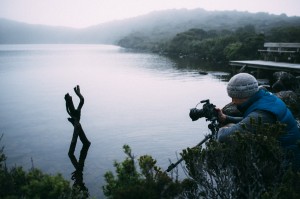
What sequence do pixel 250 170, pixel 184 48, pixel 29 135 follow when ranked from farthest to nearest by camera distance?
pixel 184 48 < pixel 29 135 < pixel 250 170

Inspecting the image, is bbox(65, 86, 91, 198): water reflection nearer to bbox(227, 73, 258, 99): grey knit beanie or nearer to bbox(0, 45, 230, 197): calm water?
bbox(0, 45, 230, 197): calm water

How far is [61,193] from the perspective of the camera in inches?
153

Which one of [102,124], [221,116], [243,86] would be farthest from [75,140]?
[243,86]

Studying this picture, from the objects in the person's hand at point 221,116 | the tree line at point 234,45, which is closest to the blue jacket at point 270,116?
the person's hand at point 221,116

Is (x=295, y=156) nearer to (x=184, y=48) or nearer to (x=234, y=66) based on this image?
(x=234, y=66)

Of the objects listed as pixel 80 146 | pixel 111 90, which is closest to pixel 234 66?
pixel 111 90

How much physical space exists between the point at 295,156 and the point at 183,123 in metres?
12.4

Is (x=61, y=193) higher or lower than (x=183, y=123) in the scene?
higher

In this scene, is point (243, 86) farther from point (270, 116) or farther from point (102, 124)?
point (102, 124)

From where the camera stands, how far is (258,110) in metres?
4.14

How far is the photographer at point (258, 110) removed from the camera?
4098 mm

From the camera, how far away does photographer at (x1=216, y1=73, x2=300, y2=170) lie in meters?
4.10

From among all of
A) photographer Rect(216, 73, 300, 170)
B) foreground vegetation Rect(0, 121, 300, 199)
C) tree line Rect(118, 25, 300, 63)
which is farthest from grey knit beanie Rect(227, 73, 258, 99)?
tree line Rect(118, 25, 300, 63)

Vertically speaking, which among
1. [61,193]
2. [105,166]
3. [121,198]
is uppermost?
[121,198]
